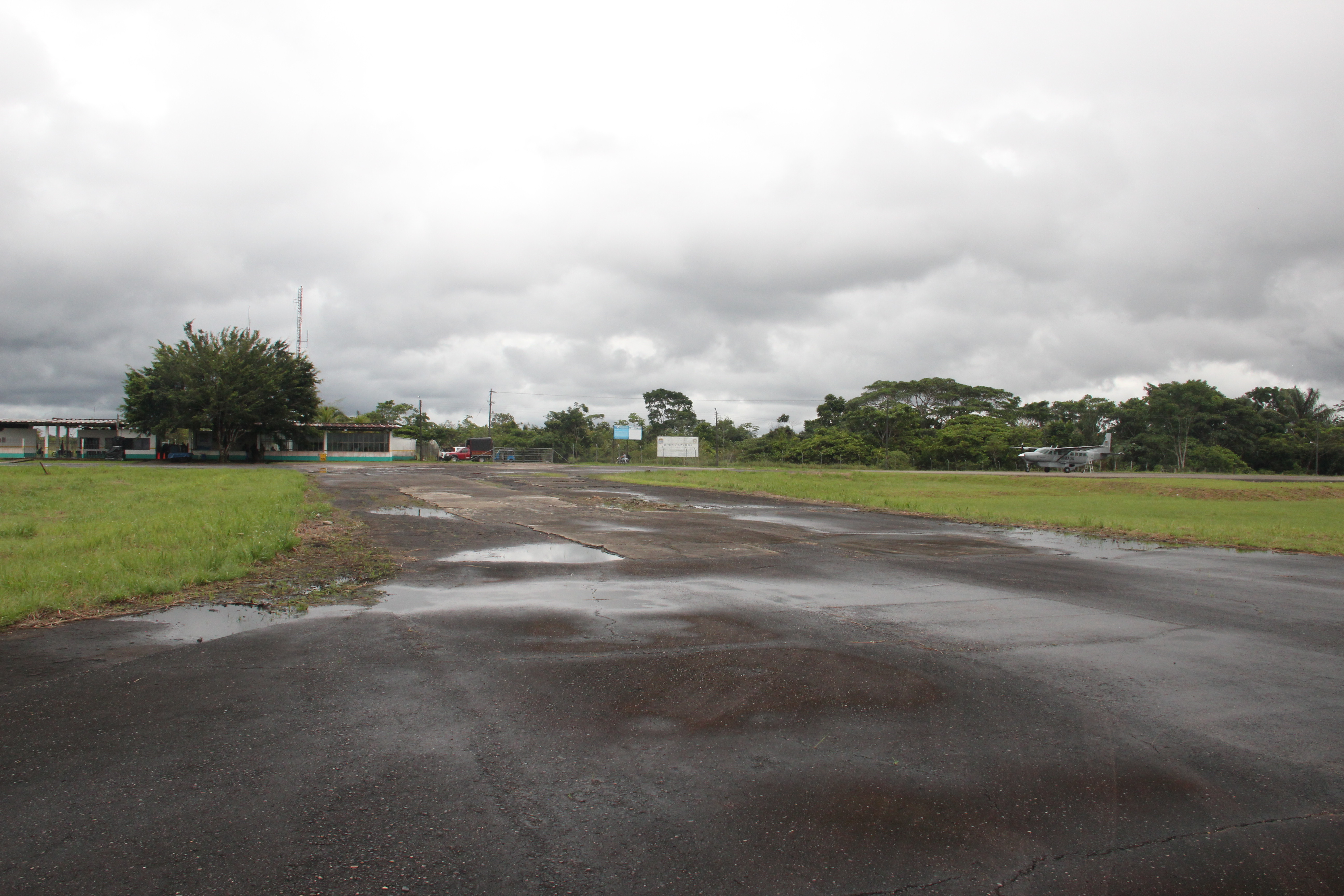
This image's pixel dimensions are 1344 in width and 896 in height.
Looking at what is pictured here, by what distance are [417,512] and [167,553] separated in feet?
27.5

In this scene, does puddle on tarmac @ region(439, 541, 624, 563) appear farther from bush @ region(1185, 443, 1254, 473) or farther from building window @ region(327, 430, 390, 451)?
building window @ region(327, 430, 390, 451)

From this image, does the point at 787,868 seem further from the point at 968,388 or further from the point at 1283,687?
the point at 968,388

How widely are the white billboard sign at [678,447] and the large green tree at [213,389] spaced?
3475 cm

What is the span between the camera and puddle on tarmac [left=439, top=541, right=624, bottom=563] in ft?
34.1

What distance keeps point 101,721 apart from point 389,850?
2513mm

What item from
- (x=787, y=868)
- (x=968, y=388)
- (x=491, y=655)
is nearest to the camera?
(x=787, y=868)

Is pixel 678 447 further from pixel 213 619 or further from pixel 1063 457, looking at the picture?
pixel 213 619

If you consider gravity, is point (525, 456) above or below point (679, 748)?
above

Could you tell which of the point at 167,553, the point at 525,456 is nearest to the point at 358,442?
the point at 525,456

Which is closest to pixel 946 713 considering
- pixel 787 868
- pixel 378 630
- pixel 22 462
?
pixel 787 868

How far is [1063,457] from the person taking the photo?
50312 mm

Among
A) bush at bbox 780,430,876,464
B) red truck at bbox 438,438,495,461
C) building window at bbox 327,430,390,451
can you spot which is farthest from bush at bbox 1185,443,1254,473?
building window at bbox 327,430,390,451

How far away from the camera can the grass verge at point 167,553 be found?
726 cm

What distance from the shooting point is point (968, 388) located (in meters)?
78.1
